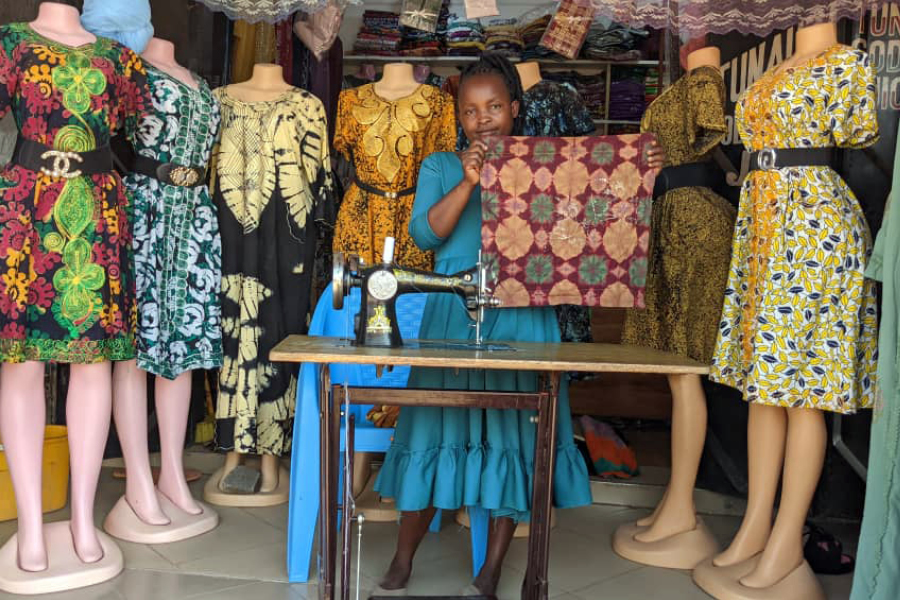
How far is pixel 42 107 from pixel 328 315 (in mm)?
1127

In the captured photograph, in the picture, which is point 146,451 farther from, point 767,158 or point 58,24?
point 767,158

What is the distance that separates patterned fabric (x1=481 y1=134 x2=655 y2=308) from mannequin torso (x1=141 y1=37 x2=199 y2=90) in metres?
1.51

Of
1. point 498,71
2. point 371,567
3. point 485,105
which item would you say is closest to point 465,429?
point 371,567

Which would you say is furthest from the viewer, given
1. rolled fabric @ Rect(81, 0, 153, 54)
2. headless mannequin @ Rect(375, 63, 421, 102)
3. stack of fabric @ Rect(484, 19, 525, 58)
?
stack of fabric @ Rect(484, 19, 525, 58)

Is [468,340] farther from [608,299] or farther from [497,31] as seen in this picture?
[497,31]

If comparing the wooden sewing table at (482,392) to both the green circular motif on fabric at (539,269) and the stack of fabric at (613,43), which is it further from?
the stack of fabric at (613,43)

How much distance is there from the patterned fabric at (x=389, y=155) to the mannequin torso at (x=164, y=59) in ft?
2.30

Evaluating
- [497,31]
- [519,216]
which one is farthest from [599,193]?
[497,31]

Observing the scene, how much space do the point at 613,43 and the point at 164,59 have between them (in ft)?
9.87

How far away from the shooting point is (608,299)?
2.84 meters

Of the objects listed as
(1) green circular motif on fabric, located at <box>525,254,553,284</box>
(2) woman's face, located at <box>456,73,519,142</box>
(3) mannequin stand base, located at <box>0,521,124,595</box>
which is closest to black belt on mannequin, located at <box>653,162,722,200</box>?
(1) green circular motif on fabric, located at <box>525,254,553,284</box>

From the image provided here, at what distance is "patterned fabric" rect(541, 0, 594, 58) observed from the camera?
4.10 m

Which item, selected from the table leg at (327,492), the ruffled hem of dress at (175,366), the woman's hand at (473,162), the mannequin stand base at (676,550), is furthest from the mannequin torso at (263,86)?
the mannequin stand base at (676,550)

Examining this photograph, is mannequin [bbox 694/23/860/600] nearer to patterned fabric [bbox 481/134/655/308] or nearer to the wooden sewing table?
patterned fabric [bbox 481/134/655/308]
